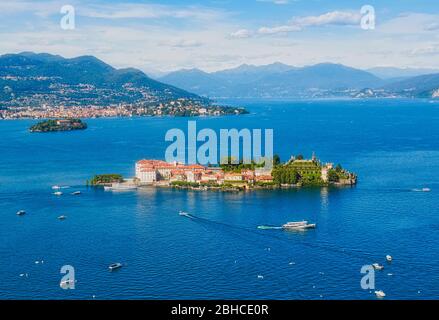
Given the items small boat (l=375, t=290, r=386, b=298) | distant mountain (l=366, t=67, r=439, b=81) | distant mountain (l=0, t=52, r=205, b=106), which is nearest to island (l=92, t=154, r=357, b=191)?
small boat (l=375, t=290, r=386, b=298)

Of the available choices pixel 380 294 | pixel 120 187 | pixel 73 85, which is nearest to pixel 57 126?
pixel 120 187

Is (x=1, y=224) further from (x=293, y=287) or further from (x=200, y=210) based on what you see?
(x=293, y=287)

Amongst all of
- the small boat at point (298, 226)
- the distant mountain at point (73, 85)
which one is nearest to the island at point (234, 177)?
the small boat at point (298, 226)

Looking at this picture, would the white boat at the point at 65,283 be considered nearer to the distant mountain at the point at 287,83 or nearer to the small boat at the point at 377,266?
the small boat at the point at 377,266

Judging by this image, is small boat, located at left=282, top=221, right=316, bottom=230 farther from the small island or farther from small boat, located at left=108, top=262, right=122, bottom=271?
the small island

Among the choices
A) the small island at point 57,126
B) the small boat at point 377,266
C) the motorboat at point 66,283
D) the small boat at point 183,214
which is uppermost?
the small island at point 57,126
